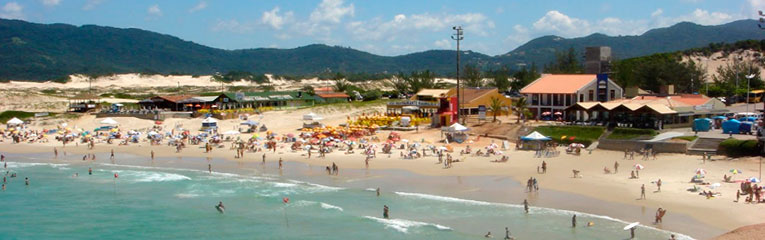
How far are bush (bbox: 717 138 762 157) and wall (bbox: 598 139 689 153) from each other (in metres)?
1.86

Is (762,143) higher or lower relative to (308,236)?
higher

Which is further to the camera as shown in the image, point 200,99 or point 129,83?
point 129,83

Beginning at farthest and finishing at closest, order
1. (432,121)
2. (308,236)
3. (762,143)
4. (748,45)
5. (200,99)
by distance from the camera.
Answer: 1. (748,45)
2. (200,99)
3. (432,121)
4. (762,143)
5. (308,236)

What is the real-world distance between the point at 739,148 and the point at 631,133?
6.53 m

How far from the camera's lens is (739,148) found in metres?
32.9

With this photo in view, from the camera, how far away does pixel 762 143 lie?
106 ft

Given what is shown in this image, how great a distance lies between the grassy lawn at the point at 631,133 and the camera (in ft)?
124

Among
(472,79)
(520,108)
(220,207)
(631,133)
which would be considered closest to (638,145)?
(631,133)

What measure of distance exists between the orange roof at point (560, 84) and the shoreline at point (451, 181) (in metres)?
18.8

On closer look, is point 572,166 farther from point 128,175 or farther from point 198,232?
point 128,175

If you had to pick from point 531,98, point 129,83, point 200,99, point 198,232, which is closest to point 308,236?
point 198,232

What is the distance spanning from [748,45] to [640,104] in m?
70.3

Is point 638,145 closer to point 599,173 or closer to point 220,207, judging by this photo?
point 599,173

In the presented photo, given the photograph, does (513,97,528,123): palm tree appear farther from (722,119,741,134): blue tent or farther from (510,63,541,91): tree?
(510,63,541,91): tree
